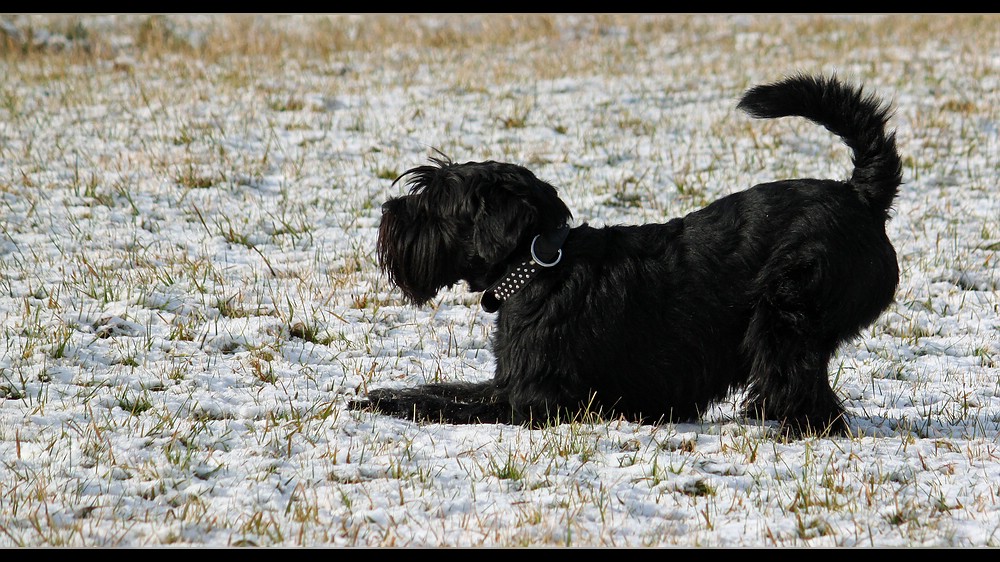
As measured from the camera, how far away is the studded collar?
4770 mm

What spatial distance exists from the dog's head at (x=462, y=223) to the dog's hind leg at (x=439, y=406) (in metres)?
0.49

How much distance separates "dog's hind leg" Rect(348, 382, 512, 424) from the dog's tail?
6.17ft

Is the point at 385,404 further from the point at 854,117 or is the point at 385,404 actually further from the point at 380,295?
the point at 854,117

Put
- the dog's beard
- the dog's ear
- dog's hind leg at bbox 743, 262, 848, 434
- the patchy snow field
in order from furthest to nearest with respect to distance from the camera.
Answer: the dog's beard, the dog's ear, dog's hind leg at bbox 743, 262, 848, 434, the patchy snow field

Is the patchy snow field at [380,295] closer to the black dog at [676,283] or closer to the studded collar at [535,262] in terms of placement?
the black dog at [676,283]

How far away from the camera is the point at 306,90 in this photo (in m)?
12.5

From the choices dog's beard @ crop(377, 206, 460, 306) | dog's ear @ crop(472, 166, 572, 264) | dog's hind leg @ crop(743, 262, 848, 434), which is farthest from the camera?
dog's beard @ crop(377, 206, 460, 306)

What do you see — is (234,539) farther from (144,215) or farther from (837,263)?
(144,215)

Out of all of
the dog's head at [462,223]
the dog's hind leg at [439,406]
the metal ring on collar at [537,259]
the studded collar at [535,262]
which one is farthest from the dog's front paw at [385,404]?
the metal ring on collar at [537,259]

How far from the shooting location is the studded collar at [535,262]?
4770mm

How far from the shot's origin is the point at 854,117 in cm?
475

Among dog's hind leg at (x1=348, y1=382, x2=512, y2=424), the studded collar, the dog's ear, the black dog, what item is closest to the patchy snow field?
dog's hind leg at (x1=348, y1=382, x2=512, y2=424)

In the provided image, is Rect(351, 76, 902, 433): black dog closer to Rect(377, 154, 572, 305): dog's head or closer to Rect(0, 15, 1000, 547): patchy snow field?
Rect(377, 154, 572, 305): dog's head

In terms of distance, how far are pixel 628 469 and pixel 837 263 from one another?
134 centimetres
